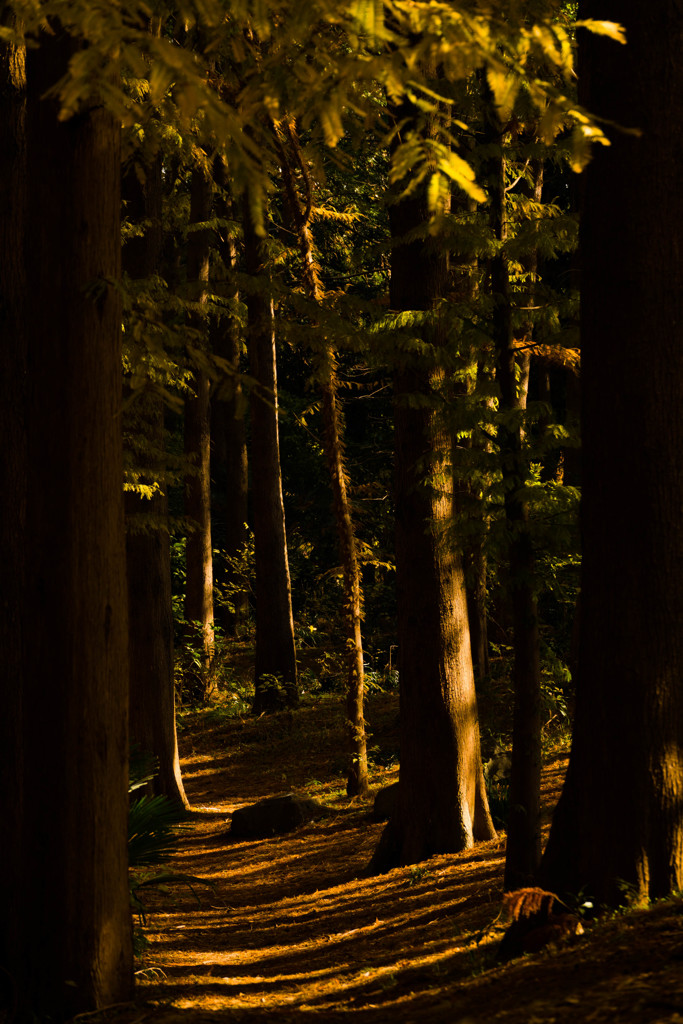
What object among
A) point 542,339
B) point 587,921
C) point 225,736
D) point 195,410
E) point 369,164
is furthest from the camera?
point 369,164

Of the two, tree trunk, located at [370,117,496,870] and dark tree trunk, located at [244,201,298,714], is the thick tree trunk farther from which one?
dark tree trunk, located at [244,201,298,714]

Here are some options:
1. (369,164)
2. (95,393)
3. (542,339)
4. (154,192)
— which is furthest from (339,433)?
(369,164)

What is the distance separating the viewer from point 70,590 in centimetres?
470

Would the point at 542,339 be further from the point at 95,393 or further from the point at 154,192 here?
the point at 154,192

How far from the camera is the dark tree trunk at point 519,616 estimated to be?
656 centimetres

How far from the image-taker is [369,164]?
23.9 meters

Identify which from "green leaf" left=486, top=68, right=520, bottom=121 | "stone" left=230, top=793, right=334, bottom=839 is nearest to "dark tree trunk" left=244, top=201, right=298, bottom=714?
"stone" left=230, top=793, right=334, bottom=839

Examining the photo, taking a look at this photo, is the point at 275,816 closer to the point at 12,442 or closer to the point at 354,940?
the point at 354,940

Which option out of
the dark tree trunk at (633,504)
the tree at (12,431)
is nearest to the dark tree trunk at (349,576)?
the tree at (12,431)

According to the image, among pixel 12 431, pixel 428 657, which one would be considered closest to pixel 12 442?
pixel 12 431

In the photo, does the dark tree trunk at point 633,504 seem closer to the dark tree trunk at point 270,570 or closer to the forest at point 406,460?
the forest at point 406,460

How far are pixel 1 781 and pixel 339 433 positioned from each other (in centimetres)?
775

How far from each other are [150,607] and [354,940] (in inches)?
263

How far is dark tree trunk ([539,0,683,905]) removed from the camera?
5086mm
